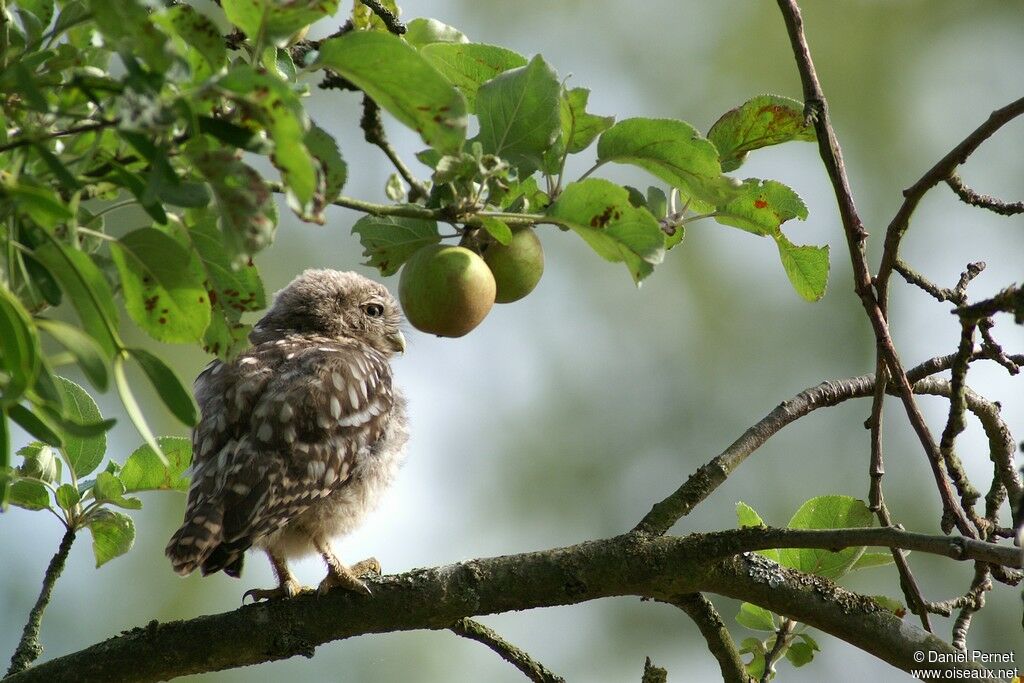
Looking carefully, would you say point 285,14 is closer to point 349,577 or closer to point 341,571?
point 349,577

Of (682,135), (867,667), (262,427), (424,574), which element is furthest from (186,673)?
(867,667)

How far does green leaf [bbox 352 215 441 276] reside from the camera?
9.20ft

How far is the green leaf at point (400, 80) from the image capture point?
1.64 meters

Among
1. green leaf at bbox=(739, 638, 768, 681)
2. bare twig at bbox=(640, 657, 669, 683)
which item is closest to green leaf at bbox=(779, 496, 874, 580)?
green leaf at bbox=(739, 638, 768, 681)

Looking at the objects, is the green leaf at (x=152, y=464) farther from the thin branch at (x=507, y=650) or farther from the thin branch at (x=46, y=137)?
the thin branch at (x=46, y=137)

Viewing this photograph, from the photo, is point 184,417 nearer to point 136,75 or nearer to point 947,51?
point 136,75

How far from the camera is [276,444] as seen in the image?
3.90 metres

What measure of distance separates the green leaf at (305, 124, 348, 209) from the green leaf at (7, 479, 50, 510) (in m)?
1.76

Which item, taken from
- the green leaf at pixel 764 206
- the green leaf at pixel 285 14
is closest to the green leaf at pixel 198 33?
the green leaf at pixel 285 14

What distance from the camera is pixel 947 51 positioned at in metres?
12.1

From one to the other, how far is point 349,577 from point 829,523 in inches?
53.6

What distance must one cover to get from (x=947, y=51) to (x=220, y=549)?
11.0 meters

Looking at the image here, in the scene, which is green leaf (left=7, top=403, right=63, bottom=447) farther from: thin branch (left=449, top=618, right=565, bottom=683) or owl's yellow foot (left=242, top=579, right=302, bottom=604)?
owl's yellow foot (left=242, top=579, right=302, bottom=604)

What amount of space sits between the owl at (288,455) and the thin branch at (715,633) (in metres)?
0.99
